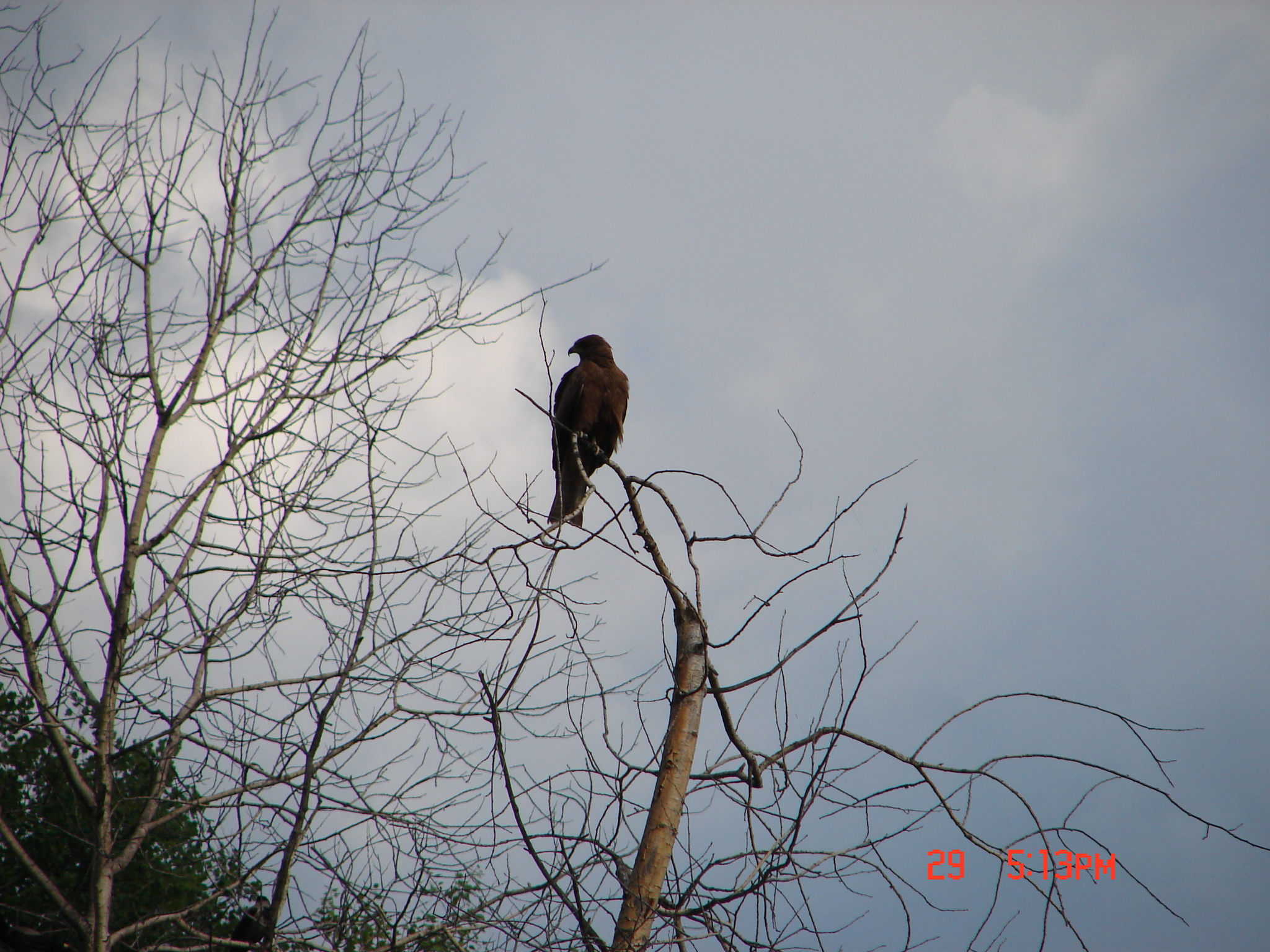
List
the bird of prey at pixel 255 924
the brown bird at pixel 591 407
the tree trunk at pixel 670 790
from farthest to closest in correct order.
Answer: the brown bird at pixel 591 407
the bird of prey at pixel 255 924
the tree trunk at pixel 670 790

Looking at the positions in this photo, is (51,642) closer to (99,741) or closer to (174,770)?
(99,741)

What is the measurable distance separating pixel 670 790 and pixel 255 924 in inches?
78.3

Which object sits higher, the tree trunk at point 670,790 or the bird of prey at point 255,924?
the tree trunk at point 670,790

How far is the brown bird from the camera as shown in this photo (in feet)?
18.2

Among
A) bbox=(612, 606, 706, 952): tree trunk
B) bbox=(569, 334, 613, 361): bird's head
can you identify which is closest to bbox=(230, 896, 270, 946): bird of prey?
bbox=(612, 606, 706, 952): tree trunk

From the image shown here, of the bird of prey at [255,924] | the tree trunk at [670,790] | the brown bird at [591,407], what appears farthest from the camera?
the brown bird at [591,407]

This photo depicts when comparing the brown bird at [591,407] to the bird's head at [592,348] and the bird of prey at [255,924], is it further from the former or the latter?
the bird of prey at [255,924]

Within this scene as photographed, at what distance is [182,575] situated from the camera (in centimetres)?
344

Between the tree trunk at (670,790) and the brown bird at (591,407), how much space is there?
2.59 meters

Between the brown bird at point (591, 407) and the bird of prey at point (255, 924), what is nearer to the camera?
the bird of prey at point (255, 924)

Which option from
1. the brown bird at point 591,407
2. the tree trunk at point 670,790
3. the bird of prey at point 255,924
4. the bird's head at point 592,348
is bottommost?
the bird of prey at point 255,924

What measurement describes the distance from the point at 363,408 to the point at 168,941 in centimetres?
279

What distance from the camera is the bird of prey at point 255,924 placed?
3.33 m

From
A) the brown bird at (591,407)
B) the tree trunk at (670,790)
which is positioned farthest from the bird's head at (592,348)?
the tree trunk at (670,790)
